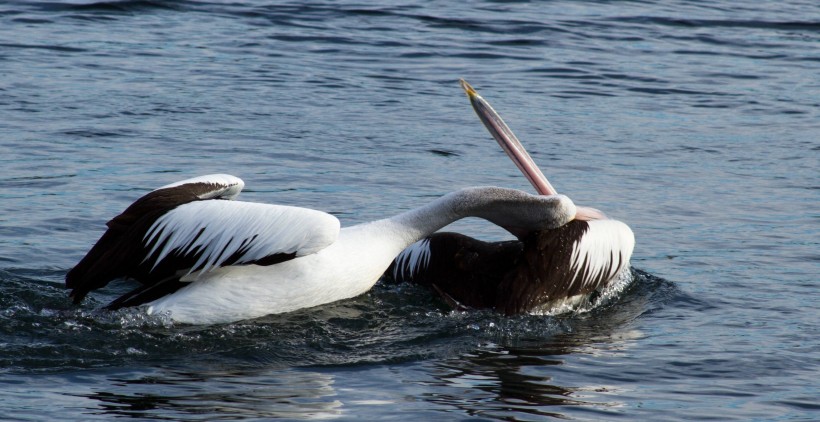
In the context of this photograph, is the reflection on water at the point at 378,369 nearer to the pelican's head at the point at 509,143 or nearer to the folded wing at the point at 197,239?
the folded wing at the point at 197,239

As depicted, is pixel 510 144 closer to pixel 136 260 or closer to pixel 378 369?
pixel 378 369

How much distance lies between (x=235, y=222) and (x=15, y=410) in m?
1.27

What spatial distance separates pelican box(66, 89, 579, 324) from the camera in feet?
16.5

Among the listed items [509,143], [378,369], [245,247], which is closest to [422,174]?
A: [509,143]

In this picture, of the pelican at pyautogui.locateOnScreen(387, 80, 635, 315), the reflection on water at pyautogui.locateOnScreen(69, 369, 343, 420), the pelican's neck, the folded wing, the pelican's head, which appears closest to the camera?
the reflection on water at pyautogui.locateOnScreen(69, 369, 343, 420)

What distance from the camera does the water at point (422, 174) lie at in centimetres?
458

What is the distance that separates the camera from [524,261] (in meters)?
5.56

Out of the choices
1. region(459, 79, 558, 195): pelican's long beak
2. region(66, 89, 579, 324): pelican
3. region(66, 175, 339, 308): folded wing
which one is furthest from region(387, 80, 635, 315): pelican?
region(66, 175, 339, 308): folded wing

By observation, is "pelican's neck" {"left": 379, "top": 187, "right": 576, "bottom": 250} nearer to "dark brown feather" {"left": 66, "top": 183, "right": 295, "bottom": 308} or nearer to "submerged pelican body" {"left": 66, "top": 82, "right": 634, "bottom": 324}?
"submerged pelican body" {"left": 66, "top": 82, "right": 634, "bottom": 324}

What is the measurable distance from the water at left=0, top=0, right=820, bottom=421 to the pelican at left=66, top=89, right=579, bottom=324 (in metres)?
0.12

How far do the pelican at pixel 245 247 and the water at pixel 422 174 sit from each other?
120 millimetres

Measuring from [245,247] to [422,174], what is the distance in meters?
3.17

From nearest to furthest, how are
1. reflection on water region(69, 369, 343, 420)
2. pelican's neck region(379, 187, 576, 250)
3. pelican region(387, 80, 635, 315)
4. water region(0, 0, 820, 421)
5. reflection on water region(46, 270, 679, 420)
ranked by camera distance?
reflection on water region(69, 369, 343, 420)
reflection on water region(46, 270, 679, 420)
water region(0, 0, 820, 421)
pelican's neck region(379, 187, 576, 250)
pelican region(387, 80, 635, 315)

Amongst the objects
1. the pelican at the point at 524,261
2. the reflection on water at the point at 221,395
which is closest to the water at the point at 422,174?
the reflection on water at the point at 221,395
